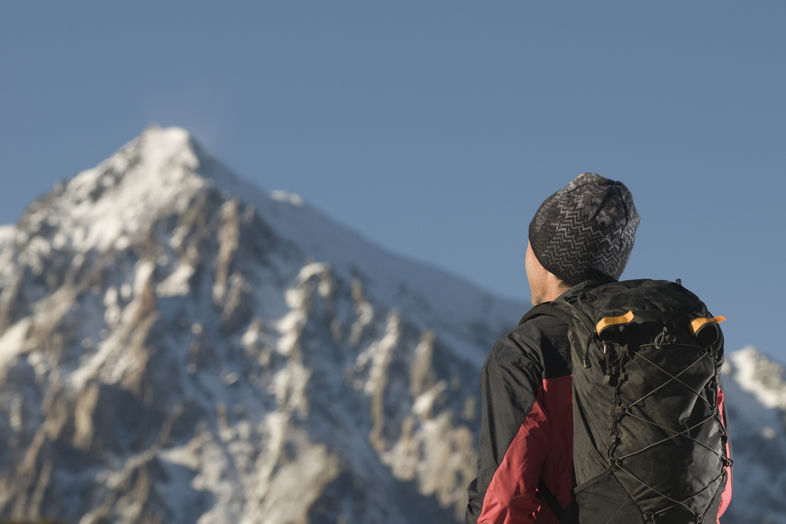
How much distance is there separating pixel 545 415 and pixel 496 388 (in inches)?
11.4

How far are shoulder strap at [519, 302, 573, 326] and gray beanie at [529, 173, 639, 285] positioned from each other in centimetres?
30

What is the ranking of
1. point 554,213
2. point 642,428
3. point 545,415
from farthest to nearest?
point 554,213, point 545,415, point 642,428

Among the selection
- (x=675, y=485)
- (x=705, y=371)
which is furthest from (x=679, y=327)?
(x=675, y=485)

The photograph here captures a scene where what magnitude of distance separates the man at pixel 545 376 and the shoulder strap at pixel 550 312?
0.11 ft

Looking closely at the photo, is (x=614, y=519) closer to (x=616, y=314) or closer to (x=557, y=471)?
(x=557, y=471)

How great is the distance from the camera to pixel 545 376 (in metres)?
5.96

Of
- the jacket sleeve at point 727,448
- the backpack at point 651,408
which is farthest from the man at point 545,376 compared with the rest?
the jacket sleeve at point 727,448

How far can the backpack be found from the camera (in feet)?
17.9

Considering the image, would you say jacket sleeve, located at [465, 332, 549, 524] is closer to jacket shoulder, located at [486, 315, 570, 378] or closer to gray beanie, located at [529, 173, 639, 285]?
jacket shoulder, located at [486, 315, 570, 378]

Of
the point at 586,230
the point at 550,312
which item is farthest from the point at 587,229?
the point at 550,312

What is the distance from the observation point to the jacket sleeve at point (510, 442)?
5703 mm

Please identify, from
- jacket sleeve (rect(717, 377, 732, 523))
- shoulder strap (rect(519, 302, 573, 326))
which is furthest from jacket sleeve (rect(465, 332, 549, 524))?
jacket sleeve (rect(717, 377, 732, 523))

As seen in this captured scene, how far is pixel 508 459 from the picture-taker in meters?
5.74

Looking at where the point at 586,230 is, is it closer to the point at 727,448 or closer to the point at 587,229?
the point at 587,229
